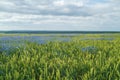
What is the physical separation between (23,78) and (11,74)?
478 mm

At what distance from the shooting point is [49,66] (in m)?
7.95

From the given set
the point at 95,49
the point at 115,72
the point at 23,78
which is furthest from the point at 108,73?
the point at 95,49

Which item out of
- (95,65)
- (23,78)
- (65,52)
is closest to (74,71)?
(95,65)

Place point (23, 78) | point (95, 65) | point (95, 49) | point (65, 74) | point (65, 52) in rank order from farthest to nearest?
point (95, 49)
point (65, 52)
point (95, 65)
point (65, 74)
point (23, 78)

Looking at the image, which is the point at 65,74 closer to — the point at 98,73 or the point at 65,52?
the point at 98,73

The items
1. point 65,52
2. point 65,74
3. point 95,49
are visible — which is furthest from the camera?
point 95,49

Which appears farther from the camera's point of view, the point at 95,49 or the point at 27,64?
the point at 95,49

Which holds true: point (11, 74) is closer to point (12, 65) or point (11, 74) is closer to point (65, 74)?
point (12, 65)

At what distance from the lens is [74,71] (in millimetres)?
7508

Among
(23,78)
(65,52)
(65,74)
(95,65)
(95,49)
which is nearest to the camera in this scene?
(23,78)

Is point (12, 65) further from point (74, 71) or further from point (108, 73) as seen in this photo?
point (108, 73)

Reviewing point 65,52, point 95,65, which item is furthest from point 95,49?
point 95,65

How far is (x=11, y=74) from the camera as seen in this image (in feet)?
24.1

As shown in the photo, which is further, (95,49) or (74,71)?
(95,49)
